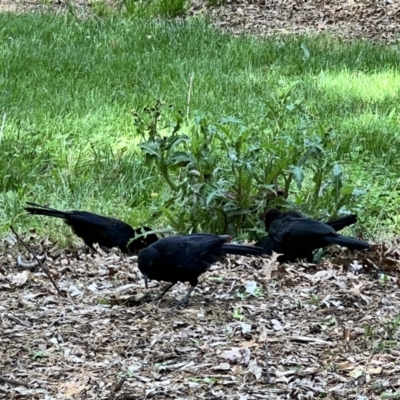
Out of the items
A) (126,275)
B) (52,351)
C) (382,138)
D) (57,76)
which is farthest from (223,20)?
(52,351)

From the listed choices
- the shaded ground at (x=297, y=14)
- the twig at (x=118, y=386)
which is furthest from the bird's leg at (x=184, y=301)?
the shaded ground at (x=297, y=14)

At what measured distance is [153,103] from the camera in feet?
27.9

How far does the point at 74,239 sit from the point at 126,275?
120cm

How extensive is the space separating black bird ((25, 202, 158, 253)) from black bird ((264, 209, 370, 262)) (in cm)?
75

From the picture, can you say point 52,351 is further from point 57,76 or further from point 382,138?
point 57,76

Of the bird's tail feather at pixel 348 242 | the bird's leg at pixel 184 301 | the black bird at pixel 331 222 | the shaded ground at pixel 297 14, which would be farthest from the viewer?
the shaded ground at pixel 297 14

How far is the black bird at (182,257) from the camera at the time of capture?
430cm

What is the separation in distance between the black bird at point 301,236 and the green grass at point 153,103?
41cm

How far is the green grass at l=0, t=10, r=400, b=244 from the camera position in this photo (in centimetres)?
654

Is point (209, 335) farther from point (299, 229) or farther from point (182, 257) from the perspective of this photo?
point (299, 229)

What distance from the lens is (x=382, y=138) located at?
25.3 feet

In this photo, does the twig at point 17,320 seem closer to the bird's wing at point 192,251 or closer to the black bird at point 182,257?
the black bird at point 182,257

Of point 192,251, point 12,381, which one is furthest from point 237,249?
point 12,381

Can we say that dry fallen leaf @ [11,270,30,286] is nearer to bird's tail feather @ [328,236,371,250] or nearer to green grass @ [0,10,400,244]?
green grass @ [0,10,400,244]
